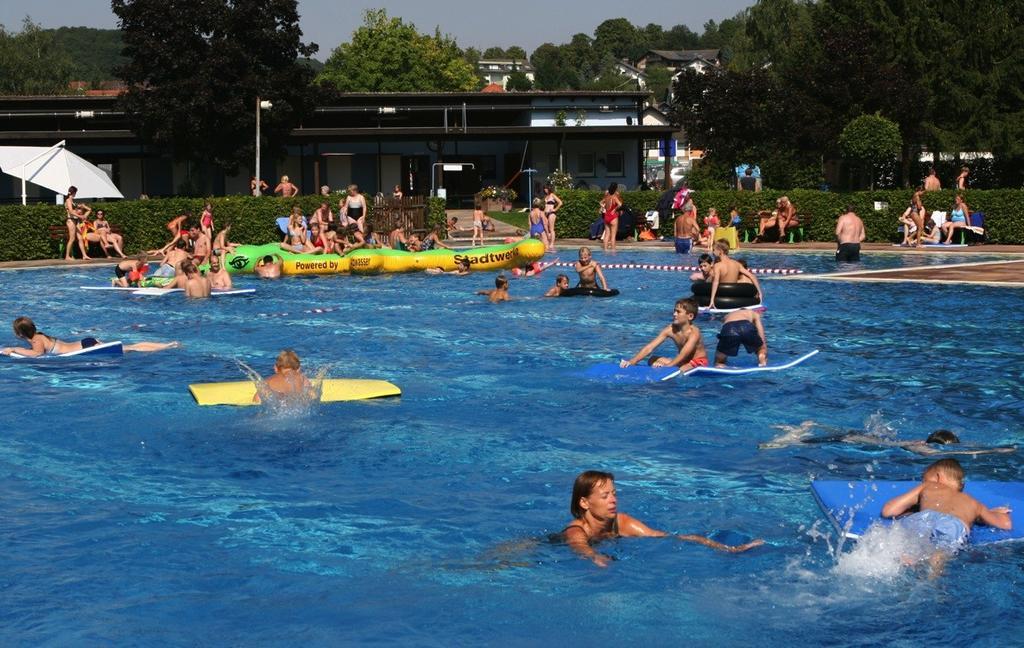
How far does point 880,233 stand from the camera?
3019 centimetres

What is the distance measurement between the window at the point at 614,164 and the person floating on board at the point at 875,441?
37.5 metres

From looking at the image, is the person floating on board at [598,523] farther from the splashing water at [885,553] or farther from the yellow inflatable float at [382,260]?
the yellow inflatable float at [382,260]

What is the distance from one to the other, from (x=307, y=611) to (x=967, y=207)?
2452 cm

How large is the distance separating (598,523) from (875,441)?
157 inches

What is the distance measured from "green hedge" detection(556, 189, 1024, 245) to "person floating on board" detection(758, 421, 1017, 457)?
17.6 m

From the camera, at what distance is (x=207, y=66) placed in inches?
1451

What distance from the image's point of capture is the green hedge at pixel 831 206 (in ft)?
94.8

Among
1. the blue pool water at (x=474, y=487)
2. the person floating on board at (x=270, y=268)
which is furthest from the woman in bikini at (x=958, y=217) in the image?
the person floating on board at (x=270, y=268)

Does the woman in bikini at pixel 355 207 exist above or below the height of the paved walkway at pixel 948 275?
above

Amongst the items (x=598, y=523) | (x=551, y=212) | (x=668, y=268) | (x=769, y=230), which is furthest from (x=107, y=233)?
(x=598, y=523)

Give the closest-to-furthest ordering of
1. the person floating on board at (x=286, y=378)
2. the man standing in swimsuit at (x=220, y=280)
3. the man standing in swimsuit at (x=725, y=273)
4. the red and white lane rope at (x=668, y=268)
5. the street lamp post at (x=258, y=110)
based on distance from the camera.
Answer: the person floating on board at (x=286, y=378) → the man standing in swimsuit at (x=725, y=273) → the man standing in swimsuit at (x=220, y=280) → the red and white lane rope at (x=668, y=268) → the street lamp post at (x=258, y=110)

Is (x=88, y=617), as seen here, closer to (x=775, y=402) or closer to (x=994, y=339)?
(x=775, y=402)

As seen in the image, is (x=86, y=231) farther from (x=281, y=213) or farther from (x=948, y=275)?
(x=948, y=275)

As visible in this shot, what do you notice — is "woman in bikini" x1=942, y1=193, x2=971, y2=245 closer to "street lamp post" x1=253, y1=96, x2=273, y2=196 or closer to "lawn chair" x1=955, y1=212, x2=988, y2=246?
"lawn chair" x1=955, y1=212, x2=988, y2=246
